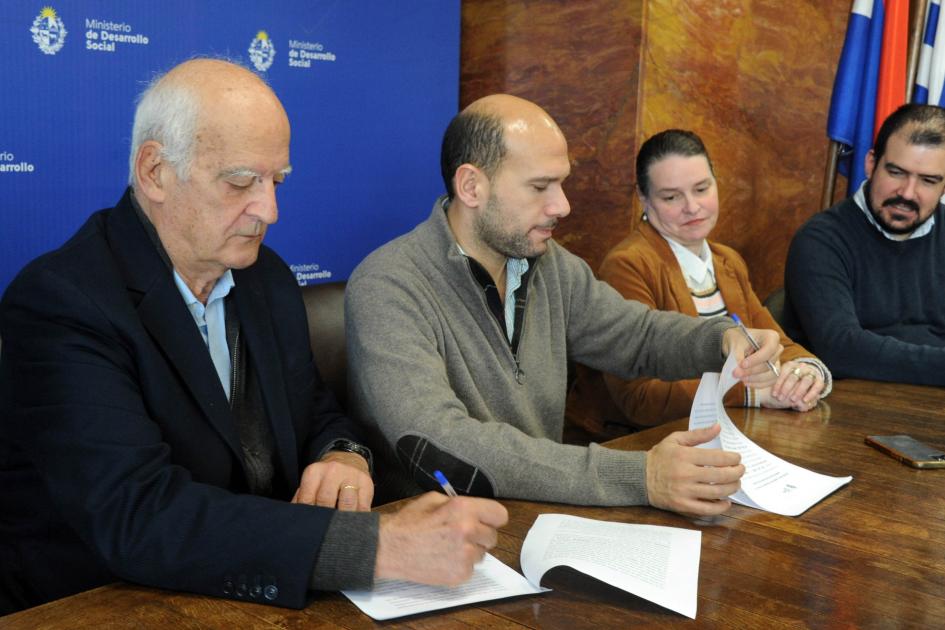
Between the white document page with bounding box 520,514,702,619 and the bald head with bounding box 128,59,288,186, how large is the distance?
817 mm

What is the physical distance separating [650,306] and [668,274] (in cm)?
16

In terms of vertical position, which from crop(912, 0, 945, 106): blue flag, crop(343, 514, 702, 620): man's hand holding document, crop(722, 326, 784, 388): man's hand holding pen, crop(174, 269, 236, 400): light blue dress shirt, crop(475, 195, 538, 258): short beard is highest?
crop(912, 0, 945, 106): blue flag

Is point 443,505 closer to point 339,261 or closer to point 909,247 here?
point 339,261

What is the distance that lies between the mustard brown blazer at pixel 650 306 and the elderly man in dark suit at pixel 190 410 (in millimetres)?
967

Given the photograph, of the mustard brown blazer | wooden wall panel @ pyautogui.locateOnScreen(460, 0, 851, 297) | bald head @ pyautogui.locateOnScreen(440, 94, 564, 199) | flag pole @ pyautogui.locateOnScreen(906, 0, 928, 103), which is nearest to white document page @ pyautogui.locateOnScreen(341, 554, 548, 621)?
bald head @ pyautogui.locateOnScreen(440, 94, 564, 199)

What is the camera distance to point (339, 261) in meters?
3.11

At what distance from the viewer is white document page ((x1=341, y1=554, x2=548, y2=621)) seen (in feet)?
3.76

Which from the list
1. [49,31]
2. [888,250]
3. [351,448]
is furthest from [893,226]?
[49,31]

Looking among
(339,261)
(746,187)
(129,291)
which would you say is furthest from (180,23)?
(746,187)

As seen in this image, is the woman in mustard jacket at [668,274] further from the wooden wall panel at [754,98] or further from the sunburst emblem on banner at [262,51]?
the sunburst emblem on banner at [262,51]

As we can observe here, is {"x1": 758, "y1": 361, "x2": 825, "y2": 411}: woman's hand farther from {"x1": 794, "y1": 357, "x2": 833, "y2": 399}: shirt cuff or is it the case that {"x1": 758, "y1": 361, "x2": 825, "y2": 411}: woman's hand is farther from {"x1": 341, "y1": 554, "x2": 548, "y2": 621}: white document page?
{"x1": 341, "y1": 554, "x2": 548, "y2": 621}: white document page

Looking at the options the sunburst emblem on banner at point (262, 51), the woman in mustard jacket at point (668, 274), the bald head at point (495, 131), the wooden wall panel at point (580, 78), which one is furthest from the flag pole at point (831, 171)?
the sunburst emblem on banner at point (262, 51)

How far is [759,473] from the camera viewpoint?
169 centimetres

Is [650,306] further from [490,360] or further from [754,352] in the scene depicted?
[490,360]
